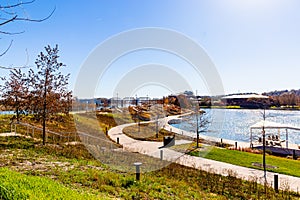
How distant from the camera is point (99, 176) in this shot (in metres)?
6.10

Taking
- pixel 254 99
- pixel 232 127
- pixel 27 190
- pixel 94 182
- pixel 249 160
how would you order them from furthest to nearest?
pixel 232 127 → pixel 254 99 → pixel 249 160 → pixel 94 182 → pixel 27 190

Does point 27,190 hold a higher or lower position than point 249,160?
higher

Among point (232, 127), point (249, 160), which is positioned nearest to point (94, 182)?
point (249, 160)

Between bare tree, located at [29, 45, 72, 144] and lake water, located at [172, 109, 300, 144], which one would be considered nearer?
bare tree, located at [29, 45, 72, 144]

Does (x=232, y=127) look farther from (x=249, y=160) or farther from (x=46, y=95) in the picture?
(x=46, y=95)

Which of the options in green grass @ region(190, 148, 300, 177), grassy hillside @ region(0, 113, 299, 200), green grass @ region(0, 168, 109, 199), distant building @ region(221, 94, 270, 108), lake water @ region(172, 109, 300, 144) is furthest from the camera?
lake water @ region(172, 109, 300, 144)

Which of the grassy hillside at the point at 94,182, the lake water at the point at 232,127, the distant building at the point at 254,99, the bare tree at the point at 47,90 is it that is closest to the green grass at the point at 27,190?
the grassy hillside at the point at 94,182

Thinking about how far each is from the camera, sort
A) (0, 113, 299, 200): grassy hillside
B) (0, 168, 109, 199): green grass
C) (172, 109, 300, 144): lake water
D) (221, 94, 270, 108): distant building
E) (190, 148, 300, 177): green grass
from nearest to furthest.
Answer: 1. (0, 168, 109, 199): green grass
2. (0, 113, 299, 200): grassy hillside
3. (190, 148, 300, 177): green grass
4. (221, 94, 270, 108): distant building
5. (172, 109, 300, 144): lake water

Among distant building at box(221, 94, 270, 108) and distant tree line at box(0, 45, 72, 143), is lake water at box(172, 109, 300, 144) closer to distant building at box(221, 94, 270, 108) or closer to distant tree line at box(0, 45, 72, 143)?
distant building at box(221, 94, 270, 108)

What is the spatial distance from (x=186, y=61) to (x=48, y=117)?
7.01 metres

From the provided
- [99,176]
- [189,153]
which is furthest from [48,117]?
[189,153]

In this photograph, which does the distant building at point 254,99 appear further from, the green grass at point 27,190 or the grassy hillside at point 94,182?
the green grass at point 27,190

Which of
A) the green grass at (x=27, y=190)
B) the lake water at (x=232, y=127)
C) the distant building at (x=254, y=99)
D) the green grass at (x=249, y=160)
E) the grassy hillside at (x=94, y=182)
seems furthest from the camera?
the lake water at (x=232, y=127)

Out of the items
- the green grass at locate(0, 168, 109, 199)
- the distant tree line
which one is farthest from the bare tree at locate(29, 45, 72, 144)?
the green grass at locate(0, 168, 109, 199)
